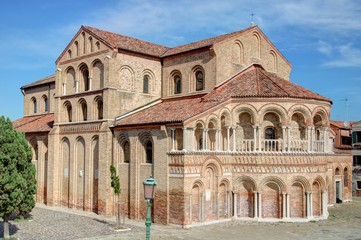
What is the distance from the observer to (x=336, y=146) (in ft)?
143

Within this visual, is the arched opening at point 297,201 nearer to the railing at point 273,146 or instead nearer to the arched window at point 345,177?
the railing at point 273,146

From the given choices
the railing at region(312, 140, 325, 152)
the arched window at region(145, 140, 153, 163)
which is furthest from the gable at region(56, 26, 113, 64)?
the railing at region(312, 140, 325, 152)

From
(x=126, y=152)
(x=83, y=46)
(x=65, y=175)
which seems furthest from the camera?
(x=65, y=175)

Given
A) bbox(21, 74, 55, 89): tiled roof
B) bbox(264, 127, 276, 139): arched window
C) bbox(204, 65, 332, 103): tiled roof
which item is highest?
bbox(21, 74, 55, 89): tiled roof

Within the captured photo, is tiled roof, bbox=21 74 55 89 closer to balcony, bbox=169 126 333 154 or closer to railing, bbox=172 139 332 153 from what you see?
balcony, bbox=169 126 333 154

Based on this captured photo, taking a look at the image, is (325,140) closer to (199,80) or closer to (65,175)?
(199,80)

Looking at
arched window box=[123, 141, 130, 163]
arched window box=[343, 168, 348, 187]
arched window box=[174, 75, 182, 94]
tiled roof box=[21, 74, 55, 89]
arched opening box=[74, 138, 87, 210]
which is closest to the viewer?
arched window box=[123, 141, 130, 163]

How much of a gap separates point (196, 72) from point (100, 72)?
6.70 meters

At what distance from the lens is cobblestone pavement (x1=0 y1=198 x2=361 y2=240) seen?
21.7 metres

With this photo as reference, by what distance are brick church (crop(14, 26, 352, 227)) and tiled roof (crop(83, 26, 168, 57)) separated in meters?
0.14

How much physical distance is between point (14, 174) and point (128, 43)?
576 inches

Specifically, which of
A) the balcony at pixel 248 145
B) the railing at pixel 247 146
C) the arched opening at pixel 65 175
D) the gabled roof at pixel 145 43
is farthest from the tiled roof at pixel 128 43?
the railing at pixel 247 146

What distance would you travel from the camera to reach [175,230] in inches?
910

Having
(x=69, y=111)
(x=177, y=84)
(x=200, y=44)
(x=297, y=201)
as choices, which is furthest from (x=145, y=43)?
(x=297, y=201)
